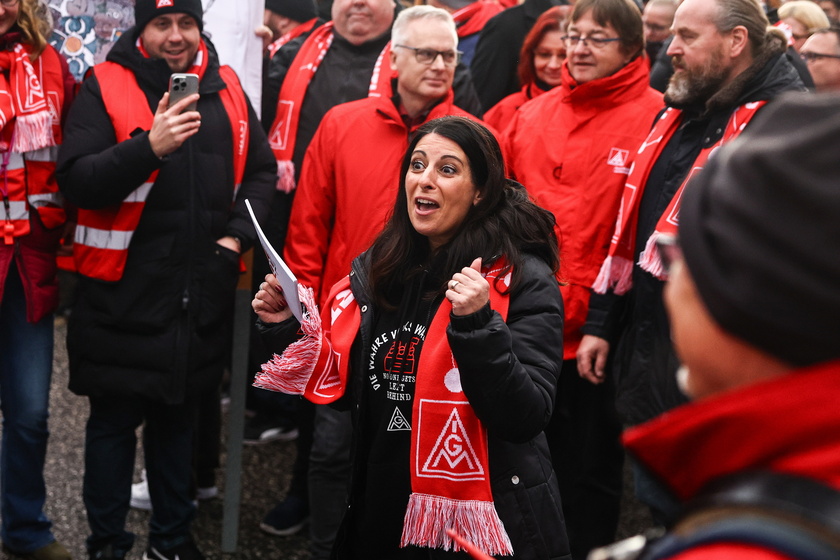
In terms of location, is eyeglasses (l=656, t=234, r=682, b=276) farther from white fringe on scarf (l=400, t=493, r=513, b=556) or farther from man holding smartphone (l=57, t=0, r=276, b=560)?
man holding smartphone (l=57, t=0, r=276, b=560)

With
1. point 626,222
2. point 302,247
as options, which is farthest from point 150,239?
point 626,222

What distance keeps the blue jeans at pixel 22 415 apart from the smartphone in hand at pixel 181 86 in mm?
954

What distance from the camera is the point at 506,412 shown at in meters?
2.46

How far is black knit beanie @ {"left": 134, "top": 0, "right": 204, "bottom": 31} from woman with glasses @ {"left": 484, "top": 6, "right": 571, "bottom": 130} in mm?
1600

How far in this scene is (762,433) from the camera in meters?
0.94

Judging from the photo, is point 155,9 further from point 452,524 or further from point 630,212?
point 452,524

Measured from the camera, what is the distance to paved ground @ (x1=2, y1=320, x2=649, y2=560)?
435 centimetres

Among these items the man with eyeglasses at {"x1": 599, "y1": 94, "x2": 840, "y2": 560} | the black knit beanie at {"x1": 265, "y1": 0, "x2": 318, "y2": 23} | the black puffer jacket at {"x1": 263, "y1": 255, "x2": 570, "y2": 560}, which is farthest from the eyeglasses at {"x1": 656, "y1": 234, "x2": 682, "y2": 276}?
the black knit beanie at {"x1": 265, "y1": 0, "x2": 318, "y2": 23}

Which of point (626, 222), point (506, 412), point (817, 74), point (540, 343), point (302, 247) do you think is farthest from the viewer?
point (817, 74)

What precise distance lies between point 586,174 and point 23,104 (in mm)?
2242

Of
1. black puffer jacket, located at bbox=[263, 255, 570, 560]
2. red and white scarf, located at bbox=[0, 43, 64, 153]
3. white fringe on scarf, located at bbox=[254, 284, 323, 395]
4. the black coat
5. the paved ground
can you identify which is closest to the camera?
black puffer jacket, located at bbox=[263, 255, 570, 560]

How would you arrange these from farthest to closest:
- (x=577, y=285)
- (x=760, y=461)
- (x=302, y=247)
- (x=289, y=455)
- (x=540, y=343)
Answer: (x=289, y=455) → (x=302, y=247) → (x=577, y=285) → (x=540, y=343) → (x=760, y=461)

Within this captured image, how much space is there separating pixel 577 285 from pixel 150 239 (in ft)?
5.64

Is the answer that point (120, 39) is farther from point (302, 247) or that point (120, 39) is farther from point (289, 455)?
point (289, 455)
